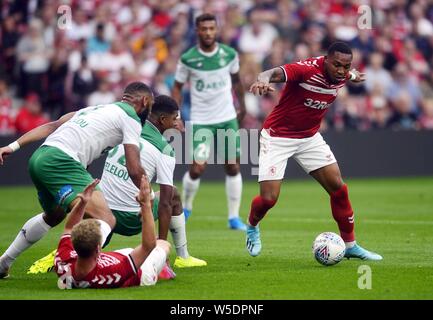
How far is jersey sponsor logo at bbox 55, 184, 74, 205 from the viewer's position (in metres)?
9.73

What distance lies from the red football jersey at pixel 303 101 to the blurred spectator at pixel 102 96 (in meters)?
10.2

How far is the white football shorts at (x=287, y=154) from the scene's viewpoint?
11.8 m

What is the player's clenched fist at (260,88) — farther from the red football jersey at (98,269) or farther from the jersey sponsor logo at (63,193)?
the red football jersey at (98,269)

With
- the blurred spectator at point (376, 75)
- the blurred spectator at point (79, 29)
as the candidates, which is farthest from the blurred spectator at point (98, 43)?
the blurred spectator at point (376, 75)

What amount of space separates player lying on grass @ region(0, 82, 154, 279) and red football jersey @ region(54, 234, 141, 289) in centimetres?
31

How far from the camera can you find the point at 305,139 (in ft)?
39.1

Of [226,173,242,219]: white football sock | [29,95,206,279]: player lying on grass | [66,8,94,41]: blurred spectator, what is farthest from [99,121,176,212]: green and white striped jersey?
[66,8,94,41]: blurred spectator

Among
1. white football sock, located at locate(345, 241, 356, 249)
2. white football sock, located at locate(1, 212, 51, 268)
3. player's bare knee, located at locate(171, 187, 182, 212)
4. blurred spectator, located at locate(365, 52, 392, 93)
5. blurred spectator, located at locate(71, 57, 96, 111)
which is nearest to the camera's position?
white football sock, located at locate(1, 212, 51, 268)

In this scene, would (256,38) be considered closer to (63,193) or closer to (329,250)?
(329,250)

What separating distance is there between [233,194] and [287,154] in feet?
13.6

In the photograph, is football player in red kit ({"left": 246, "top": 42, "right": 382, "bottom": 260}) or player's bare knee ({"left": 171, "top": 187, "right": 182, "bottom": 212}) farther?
football player in red kit ({"left": 246, "top": 42, "right": 382, "bottom": 260})

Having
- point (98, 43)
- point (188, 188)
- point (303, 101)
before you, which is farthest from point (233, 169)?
point (98, 43)

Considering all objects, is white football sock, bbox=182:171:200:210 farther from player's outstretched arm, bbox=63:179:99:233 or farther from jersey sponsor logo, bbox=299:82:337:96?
player's outstretched arm, bbox=63:179:99:233

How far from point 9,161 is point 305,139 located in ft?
37.3
